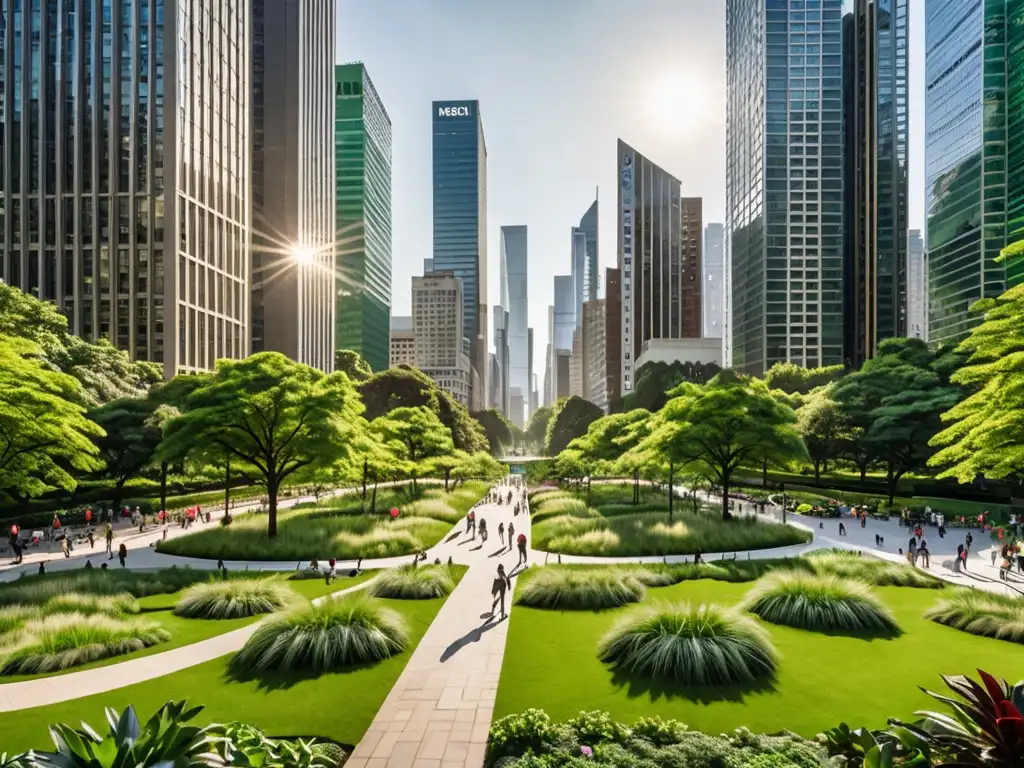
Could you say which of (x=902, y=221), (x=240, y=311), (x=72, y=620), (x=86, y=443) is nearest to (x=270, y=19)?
(x=240, y=311)

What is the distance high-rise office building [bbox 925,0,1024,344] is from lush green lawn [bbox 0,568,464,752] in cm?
10179

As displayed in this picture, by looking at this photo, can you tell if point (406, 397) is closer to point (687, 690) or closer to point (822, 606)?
point (822, 606)

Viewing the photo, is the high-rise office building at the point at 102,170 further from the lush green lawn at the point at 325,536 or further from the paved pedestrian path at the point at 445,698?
the paved pedestrian path at the point at 445,698

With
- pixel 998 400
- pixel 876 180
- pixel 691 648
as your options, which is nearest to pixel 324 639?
pixel 691 648

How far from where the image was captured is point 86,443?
60.4 ft

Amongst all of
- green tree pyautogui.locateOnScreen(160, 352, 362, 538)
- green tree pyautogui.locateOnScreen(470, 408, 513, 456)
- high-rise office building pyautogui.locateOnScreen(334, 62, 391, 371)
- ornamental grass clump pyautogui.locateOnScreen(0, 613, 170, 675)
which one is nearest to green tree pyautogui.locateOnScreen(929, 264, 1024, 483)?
ornamental grass clump pyautogui.locateOnScreen(0, 613, 170, 675)

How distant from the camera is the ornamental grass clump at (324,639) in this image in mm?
12406

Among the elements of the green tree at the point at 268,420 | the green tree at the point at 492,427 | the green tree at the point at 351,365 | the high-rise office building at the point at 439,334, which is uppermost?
the high-rise office building at the point at 439,334

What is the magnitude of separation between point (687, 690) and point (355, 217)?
169533mm

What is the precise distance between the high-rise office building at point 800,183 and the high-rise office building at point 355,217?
10677 cm

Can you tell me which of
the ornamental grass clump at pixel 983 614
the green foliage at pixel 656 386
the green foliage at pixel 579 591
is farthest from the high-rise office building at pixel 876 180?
the green foliage at pixel 579 591

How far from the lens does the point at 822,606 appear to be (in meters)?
15.1

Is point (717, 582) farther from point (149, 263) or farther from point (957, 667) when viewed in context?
point (149, 263)

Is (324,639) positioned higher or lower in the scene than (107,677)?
higher
